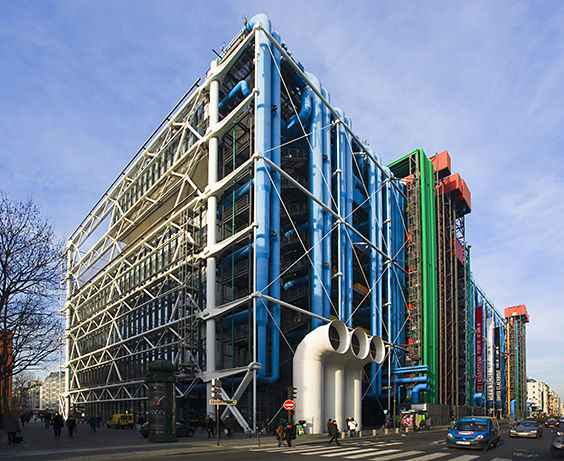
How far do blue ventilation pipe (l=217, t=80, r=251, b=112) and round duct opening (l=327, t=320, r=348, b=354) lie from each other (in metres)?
19.6

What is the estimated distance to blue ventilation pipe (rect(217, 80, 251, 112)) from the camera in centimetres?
Result: 3931

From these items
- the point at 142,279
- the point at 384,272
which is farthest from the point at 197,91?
the point at 384,272

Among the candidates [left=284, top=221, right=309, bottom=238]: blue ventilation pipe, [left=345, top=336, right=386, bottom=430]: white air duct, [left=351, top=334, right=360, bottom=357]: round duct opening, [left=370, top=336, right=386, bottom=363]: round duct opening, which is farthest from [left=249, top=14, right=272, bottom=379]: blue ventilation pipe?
[left=370, top=336, right=386, bottom=363]: round duct opening

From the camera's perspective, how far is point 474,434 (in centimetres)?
1961

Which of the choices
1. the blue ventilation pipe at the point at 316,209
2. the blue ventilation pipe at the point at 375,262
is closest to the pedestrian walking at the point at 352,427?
the blue ventilation pipe at the point at 316,209

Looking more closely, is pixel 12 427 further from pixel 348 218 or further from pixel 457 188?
pixel 457 188

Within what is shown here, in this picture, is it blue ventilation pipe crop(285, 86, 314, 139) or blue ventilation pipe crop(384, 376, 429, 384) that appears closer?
blue ventilation pipe crop(285, 86, 314, 139)

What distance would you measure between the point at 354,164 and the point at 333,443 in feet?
109

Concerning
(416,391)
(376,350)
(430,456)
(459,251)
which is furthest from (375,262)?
(430,456)

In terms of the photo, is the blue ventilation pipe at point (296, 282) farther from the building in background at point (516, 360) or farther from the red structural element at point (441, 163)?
the building in background at point (516, 360)

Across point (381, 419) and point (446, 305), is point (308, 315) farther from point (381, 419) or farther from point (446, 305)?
point (446, 305)

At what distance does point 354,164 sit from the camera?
5212cm

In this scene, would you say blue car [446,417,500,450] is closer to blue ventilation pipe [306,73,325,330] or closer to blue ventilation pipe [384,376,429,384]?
blue ventilation pipe [306,73,325,330]

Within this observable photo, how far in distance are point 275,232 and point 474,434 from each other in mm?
19330
